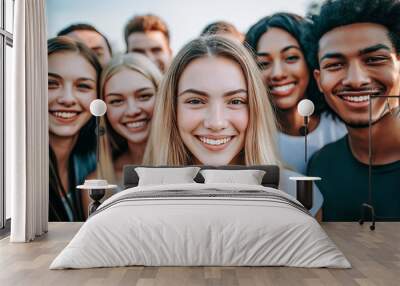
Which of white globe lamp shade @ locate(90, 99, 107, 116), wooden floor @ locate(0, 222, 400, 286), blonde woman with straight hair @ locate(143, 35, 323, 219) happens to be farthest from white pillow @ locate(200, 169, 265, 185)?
wooden floor @ locate(0, 222, 400, 286)

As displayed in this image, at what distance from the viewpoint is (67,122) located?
8.04 metres

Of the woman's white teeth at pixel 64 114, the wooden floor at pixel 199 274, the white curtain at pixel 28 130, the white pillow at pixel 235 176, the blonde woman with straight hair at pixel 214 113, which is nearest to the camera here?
the wooden floor at pixel 199 274

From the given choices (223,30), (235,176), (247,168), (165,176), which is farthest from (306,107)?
(165,176)

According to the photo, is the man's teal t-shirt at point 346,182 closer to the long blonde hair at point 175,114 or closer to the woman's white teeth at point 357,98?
the woman's white teeth at point 357,98

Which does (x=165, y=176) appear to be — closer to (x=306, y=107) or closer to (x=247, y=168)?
(x=247, y=168)

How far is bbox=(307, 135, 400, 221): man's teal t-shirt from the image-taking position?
8000 mm

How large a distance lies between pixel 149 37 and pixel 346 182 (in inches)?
130

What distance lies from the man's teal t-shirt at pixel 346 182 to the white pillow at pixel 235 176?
42.5 inches

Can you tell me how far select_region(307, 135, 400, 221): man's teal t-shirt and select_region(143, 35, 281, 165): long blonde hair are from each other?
25.8 inches

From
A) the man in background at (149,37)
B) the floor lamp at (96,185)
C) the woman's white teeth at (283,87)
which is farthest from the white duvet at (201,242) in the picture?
the man in background at (149,37)

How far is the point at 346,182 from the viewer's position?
8.02 meters

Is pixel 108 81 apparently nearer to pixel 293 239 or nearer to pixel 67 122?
pixel 67 122

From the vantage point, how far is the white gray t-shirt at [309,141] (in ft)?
26.1

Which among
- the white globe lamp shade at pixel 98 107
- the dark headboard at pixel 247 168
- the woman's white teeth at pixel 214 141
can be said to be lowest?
the dark headboard at pixel 247 168
